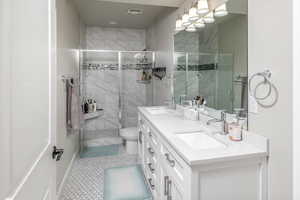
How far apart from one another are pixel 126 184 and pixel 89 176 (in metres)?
0.58

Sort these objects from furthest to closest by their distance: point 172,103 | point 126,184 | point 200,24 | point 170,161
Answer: point 172,103, point 126,184, point 200,24, point 170,161

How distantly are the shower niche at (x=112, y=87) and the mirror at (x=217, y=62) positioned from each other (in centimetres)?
159

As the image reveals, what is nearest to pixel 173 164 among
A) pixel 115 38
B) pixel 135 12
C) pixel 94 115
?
pixel 135 12

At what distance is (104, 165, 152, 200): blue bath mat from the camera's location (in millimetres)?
2061

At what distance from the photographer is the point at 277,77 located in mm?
1107

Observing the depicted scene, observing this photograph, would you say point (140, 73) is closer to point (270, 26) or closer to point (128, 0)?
point (128, 0)

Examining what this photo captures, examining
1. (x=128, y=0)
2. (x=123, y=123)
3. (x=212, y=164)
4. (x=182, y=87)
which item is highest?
(x=128, y=0)

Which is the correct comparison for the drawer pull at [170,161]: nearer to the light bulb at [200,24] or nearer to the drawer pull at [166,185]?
the drawer pull at [166,185]

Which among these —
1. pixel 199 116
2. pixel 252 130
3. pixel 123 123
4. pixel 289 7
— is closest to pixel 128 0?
pixel 199 116

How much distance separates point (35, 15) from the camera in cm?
87

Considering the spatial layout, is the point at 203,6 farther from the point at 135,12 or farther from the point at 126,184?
the point at 126,184

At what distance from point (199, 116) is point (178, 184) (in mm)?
1012

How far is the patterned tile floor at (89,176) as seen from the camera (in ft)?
6.93
